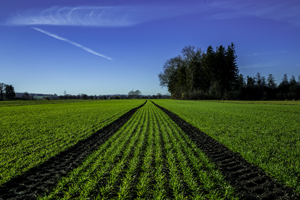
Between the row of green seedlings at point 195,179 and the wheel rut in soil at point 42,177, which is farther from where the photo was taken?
the wheel rut in soil at point 42,177

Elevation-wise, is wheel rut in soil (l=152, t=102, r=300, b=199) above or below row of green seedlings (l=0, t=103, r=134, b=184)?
below

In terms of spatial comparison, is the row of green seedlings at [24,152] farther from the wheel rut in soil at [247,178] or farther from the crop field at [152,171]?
the wheel rut in soil at [247,178]

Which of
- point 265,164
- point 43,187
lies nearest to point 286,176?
point 265,164

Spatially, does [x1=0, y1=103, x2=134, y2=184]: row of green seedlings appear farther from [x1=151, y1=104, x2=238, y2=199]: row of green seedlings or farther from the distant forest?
the distant forest

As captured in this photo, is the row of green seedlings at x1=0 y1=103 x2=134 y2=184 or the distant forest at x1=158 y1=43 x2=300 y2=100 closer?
the row of green seedlings at x1=0 y1=103 x2=134 y2=184

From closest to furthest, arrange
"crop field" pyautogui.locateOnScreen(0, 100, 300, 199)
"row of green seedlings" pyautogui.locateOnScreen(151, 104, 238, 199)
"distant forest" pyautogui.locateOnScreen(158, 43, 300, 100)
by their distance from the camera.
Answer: "row of green seedlings" pyautogui.locateOnScreen(151, 104, 238, 199) < "crop field" pyautogui.locateOnScreen(0, 100, 300, 199) < "distant forest" pyautogui.locateOnScreen(158, 43, 300, 100)

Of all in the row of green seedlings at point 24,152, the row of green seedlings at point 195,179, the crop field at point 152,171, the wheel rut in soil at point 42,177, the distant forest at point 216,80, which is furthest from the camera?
the distant forest at point 216,80

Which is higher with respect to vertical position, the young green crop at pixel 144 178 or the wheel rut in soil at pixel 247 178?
the young green crop at pixel 144 178

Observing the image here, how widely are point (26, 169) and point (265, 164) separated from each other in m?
8.50

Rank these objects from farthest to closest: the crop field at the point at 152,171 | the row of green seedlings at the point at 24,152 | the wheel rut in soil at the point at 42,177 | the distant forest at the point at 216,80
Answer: the distant forest at the point at 216,80 < the row of green seedlings at the point at 24,152 < the wheel rut in soil at the point at 42,177 < the crop field at the point at 152,171

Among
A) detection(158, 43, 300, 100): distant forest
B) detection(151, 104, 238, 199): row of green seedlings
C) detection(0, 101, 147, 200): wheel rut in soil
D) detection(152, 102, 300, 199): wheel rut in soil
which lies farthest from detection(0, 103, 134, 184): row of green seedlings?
detection(158, 43, 300, 100): distant forest

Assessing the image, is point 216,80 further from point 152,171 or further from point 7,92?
point 7,92

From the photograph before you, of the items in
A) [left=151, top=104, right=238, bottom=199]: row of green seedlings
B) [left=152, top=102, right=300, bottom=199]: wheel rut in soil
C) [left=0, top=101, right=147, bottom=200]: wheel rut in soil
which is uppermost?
[left=151, top=104, right=238, bottom=199]: row of green seedlings

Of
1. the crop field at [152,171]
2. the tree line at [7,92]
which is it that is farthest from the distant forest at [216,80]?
the tree line at [7,92]
